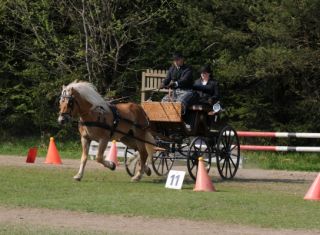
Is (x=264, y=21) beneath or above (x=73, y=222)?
above

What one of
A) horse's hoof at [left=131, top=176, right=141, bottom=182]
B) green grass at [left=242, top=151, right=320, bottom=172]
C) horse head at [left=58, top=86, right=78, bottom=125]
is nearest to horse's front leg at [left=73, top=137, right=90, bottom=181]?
horse head at [left=58, top=86, right=78, bottom=125]

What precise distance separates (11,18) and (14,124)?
4613 millimetres

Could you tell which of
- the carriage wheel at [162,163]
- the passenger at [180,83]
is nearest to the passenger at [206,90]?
the passenger at [180,83]

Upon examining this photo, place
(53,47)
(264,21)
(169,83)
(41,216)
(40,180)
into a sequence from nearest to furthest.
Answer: (41,216)
(40,180)
(169,83)
(264,21)
(53,47)

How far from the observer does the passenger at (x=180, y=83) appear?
57.6ft

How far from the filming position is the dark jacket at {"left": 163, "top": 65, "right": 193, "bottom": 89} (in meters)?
17.5

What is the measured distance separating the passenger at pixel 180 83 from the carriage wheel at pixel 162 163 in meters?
1.30

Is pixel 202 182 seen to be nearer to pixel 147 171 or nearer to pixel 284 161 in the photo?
pixel 147 171

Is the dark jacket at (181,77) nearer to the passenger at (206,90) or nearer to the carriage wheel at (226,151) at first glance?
the passenger at (206,90)

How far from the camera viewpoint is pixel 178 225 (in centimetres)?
1137

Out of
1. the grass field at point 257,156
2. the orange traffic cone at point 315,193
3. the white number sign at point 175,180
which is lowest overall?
the grass field at point 257,156

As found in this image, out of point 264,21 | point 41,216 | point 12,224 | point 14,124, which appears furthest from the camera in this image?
point 14,124

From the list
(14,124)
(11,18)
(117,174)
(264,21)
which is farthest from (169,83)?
(14,124)

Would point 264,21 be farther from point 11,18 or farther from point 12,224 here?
point 12,224
